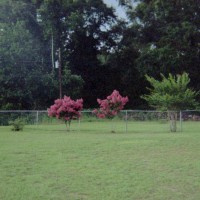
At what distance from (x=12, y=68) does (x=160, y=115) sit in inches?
686

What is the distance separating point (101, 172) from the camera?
8.45 m

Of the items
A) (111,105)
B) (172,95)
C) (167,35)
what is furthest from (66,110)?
(167,35)

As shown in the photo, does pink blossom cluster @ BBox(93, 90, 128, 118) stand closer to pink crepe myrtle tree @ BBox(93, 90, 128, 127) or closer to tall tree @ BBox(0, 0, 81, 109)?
pink crepe myrtle tree @ BBox(93, 90, 128, 127)

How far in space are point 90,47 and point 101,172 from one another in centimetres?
3845

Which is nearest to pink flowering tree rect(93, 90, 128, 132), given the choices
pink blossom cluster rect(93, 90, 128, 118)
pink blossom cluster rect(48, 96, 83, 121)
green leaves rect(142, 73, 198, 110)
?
pink blossom cluster rect(93, 90, 128, 118)

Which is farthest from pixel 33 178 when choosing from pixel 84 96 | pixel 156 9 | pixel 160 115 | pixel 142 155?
pixel 84 96

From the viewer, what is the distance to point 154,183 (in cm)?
738

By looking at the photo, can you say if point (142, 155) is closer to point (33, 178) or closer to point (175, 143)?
point (175, 143)

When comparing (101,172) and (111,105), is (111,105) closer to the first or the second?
(111,105)

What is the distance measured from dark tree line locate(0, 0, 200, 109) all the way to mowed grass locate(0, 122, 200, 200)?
2634cm

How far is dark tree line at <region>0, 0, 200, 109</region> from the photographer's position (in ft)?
128

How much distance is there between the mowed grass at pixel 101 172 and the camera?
21.8 ft

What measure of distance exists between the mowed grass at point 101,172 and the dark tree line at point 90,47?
26340mm

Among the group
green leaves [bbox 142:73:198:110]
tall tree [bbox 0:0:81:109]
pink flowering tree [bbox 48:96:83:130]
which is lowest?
pink flowering tree [bbox 48:96:83:130]
